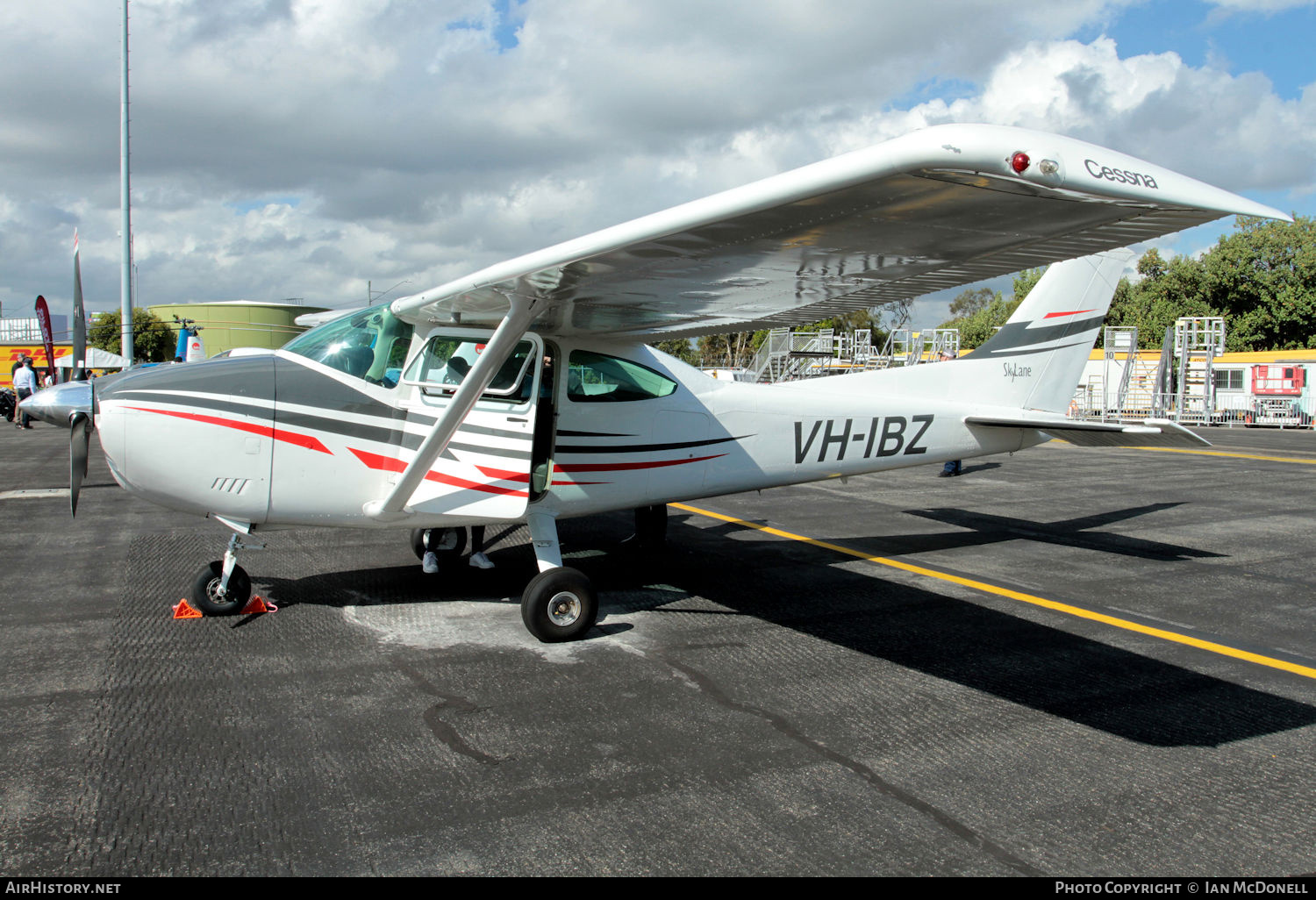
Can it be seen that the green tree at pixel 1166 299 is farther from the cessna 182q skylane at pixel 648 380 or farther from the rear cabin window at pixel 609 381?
the rear cabin window at pixel 609 381

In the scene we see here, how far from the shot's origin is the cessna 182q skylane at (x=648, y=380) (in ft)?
9.95

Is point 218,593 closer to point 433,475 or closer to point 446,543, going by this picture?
point 433,475

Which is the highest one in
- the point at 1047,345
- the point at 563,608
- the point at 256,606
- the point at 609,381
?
the point at 1047,345

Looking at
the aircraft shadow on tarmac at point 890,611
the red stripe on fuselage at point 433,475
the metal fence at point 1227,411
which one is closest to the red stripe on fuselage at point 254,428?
the red stripe on fuselage at point 433,475

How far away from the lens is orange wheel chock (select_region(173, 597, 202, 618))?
5.91 m

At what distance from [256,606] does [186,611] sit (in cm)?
46

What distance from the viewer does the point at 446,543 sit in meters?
7.75

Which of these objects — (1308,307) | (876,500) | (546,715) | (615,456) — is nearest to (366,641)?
(546,715)

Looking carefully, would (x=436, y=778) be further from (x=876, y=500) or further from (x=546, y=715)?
(x=876, y=500)

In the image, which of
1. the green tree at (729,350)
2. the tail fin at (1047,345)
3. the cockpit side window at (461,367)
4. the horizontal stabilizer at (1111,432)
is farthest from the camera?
the green tree at (729,350)

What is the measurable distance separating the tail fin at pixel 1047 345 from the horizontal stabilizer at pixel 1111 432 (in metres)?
0.39

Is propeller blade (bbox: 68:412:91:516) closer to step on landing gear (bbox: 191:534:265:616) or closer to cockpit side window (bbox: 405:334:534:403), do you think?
step on landing gear (bbox: 191:534:265:616)

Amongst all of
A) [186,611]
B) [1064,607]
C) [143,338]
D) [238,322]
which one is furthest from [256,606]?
[238,322]

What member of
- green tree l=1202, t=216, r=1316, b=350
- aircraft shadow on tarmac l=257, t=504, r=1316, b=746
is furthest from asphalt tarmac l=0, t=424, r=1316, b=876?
green tree l=1202, t=216, r=1316, b=350
